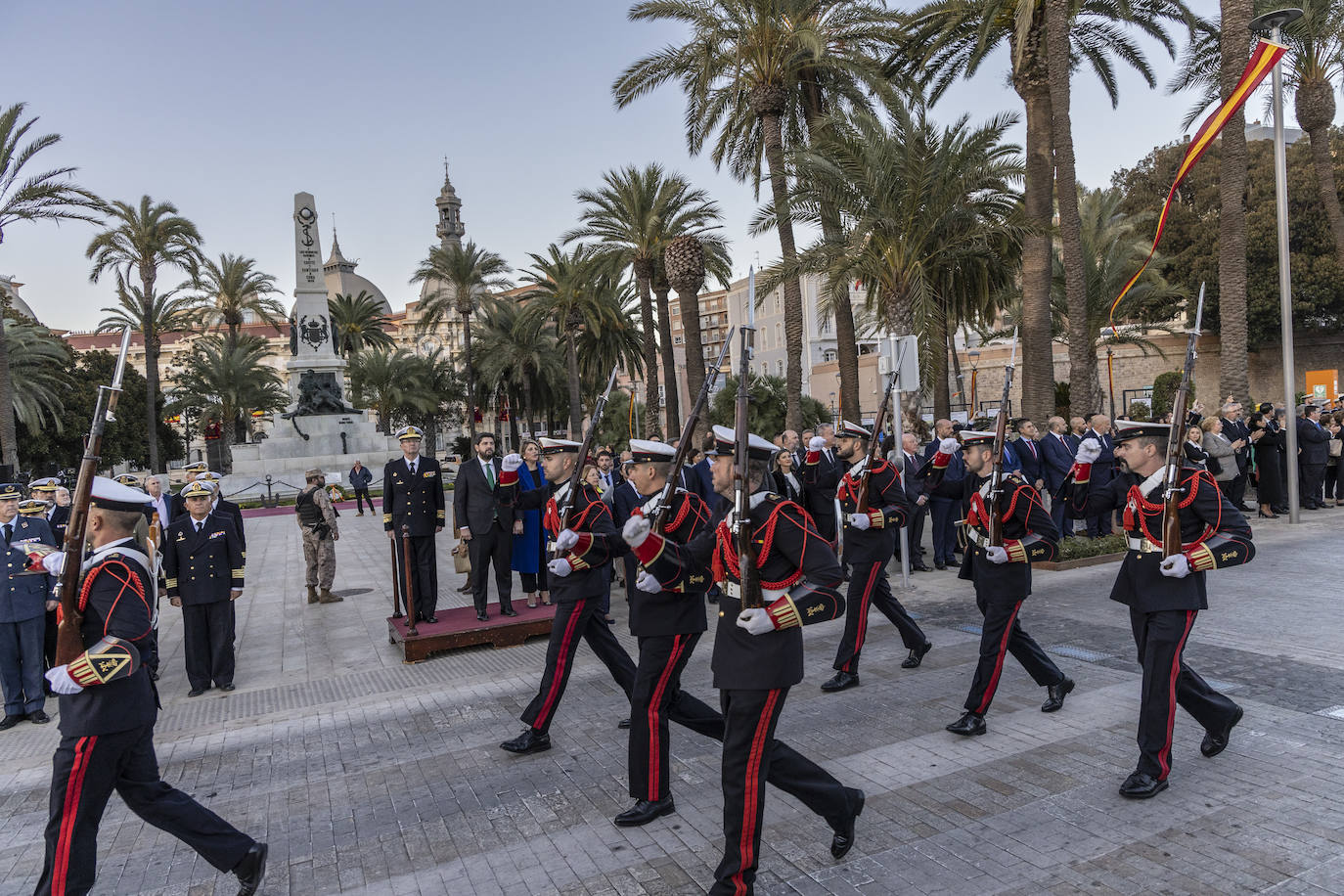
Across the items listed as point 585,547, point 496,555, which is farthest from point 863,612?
point 496,555

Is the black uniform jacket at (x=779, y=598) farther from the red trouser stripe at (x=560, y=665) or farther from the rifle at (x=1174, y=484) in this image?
the rifle at (x=1174, y=484)

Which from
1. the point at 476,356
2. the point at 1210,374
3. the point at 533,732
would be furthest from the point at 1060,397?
the point at 533,732

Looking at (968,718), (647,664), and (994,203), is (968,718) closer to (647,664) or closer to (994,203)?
(647,664)

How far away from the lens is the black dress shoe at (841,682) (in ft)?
22.5

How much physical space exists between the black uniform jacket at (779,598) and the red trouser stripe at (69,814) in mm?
2724

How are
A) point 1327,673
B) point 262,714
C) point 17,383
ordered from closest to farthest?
point 1327,673, point 262,714, point 17,383

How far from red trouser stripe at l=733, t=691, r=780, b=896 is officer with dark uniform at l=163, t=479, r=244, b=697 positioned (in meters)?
5.93

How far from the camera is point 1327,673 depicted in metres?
6.53

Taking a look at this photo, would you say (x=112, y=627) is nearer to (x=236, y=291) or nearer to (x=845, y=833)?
(x=845, y=833)

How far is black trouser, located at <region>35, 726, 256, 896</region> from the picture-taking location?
12.0 feet

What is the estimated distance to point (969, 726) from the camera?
18.6 feet

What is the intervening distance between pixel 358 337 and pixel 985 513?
185 ft

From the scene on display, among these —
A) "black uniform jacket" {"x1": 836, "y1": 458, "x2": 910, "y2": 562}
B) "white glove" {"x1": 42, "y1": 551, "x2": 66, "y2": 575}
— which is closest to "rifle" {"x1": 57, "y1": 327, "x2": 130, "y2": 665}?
"white glove" {"x1": 42, "y1": 551, "x2": 66, "y2": 575}

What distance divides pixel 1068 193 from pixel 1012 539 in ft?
42.2
